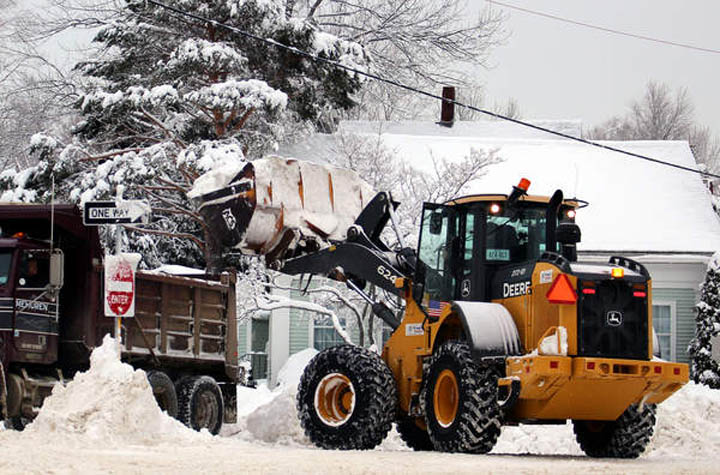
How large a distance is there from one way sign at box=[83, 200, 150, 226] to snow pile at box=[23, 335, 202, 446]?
189 centimetres

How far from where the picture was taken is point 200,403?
17672 millimetres

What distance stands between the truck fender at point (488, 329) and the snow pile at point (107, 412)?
341 centimetres

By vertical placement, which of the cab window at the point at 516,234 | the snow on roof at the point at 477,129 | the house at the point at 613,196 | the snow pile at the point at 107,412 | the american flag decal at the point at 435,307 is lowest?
the snow pile at the point at 107,412

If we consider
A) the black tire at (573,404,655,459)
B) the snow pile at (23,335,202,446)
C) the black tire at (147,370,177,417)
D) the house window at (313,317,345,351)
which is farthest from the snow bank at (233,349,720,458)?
the house window at (313,317,345,351)

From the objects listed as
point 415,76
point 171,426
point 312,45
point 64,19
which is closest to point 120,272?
point 171,426

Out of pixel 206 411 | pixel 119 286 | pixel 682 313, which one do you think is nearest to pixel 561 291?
pixel 119 286

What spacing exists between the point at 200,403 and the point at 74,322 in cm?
245

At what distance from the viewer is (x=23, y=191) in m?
26.0

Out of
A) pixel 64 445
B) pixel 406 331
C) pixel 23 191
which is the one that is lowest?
pixel 64 445

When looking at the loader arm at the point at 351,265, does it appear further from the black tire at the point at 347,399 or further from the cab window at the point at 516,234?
the cab window at the point at 516,234

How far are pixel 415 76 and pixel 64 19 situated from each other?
354 inches

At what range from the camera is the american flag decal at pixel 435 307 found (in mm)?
→ 14866

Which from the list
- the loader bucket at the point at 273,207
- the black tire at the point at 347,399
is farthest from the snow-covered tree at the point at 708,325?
the black tire at the point at 347,399

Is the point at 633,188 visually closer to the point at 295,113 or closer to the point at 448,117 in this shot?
the point at 448,117
